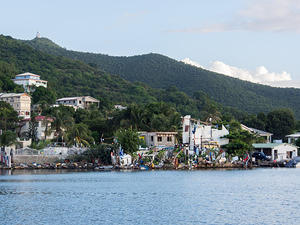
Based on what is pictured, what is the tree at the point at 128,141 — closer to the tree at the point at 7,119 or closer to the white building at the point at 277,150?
the white building at the point at 277,150

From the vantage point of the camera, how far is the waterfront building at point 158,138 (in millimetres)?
88500

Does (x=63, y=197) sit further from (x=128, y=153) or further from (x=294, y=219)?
(x=128, y=153)

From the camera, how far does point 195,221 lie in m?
34.9

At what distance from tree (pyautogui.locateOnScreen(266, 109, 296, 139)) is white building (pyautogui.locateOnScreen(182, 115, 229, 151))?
28285 millimetres

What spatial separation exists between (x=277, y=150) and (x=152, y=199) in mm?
50507

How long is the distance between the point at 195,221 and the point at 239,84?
157213 millimetres

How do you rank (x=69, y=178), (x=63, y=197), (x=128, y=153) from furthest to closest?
(x=128, y=153), (x=69, y=178), (x=63, y=197)

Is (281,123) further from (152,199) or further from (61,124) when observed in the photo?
(152,199)

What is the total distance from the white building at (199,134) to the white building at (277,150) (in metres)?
6.14

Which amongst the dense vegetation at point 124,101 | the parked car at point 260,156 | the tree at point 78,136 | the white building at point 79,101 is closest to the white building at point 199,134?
the dense vegetation at point 124,101

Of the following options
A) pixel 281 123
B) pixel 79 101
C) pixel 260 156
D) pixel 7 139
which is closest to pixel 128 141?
pixel 7 139

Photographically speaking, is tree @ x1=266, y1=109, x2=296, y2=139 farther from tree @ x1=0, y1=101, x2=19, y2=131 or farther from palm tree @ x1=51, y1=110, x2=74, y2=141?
tree @ x1=0, y1=101, x2=19, y2=131

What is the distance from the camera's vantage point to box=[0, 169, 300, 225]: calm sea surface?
3622 cm

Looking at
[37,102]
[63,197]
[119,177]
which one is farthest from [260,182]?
[37,102]
